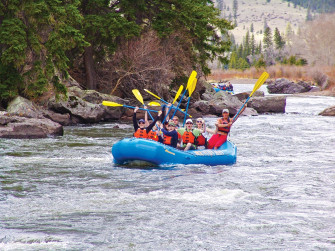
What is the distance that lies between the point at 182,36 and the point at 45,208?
1907 cm

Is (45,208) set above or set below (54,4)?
below

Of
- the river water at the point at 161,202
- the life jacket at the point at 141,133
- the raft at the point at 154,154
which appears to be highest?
the life jacket at the point at 141,133

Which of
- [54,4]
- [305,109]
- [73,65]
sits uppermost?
[54,4]

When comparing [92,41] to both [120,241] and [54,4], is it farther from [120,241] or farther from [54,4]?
[120,241]

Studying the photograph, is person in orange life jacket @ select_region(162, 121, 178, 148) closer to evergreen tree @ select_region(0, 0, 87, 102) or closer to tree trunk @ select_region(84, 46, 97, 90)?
evergreen tree @ select_region(0, 0, 87, 102)

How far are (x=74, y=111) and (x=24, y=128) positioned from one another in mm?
4700

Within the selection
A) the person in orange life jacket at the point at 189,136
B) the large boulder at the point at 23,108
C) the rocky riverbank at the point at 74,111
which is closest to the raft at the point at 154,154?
the person in orange life jacket at the point at 189,136

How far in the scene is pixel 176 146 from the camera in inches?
453

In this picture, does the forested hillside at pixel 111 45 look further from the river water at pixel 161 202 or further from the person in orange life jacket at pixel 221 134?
the person in orange life jacket at pixel 221 134

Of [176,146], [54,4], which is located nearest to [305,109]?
[54,4]

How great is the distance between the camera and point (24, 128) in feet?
49.7

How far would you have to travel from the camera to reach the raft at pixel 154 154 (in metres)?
10.7

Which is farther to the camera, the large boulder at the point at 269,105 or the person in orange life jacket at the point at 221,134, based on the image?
the large boulder at the point at 269,105

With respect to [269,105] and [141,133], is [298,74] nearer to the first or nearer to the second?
[269,105]
